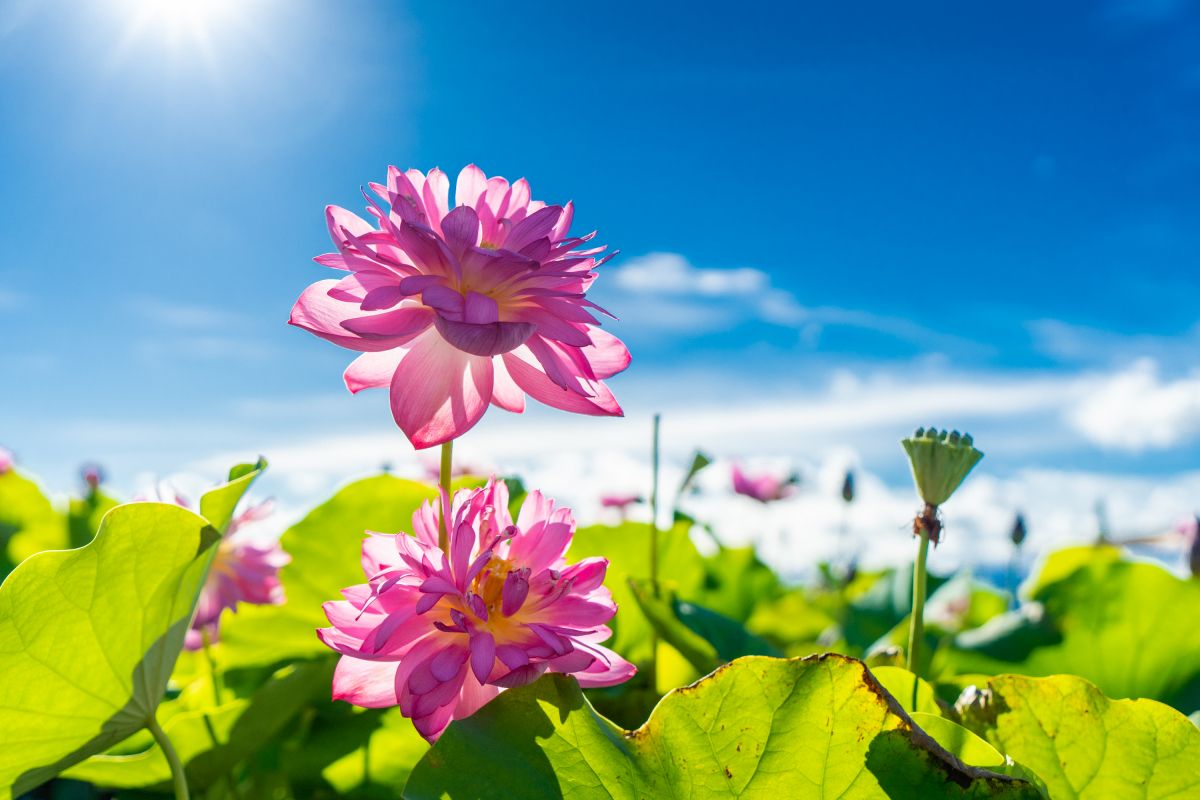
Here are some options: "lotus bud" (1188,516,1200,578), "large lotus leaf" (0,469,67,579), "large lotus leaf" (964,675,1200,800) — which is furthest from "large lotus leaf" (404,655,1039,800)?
"large lotus leaf" (0,469,67,579)

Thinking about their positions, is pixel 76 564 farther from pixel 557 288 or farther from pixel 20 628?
pixel 557 288

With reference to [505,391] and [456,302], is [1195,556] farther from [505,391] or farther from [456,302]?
[456,302]

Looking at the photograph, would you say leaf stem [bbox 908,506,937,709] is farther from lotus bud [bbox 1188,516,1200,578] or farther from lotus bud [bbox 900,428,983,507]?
lotus bud [bbox 1188,516,1200,578]

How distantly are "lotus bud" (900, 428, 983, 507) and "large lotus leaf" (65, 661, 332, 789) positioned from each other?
67 cm

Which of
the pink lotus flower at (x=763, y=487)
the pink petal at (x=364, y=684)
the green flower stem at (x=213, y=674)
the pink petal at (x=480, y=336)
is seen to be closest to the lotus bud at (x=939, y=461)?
the pink petal at (x=480, y=336)

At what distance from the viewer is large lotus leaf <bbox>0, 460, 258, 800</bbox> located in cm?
79

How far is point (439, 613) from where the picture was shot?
710mm

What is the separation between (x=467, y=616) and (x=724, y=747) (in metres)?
0.21

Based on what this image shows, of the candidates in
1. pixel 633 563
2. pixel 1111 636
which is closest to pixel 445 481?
pixel 633 563

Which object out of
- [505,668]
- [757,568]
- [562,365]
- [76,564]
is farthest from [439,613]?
[757,568]

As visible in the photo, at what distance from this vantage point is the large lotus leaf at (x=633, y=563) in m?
1.44

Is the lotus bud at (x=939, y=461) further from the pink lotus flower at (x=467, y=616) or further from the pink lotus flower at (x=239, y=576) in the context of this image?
the pink lotus flower at (x=239, y=576)

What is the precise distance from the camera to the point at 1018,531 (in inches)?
65.3

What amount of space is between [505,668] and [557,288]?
0.97 feet
